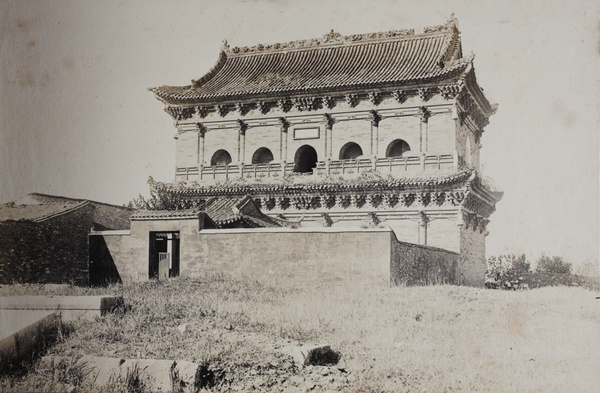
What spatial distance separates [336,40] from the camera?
28625mm

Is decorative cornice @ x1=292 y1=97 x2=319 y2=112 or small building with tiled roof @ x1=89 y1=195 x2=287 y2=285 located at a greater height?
decorative cornice @ x1=292 y1=97 x2=319 y2=112

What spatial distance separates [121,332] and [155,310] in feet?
5.33

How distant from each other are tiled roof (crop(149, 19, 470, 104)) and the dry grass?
11.7m

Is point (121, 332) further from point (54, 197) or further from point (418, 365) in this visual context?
point (54, 197)

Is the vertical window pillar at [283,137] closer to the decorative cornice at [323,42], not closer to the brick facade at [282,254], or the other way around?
the decorative cornice at [323,42]

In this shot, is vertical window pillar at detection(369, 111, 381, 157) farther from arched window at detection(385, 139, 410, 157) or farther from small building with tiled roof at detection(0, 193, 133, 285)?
small building with tiled roof at detection(0, 193, 133, 285)

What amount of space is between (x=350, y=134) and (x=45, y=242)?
1188 cm

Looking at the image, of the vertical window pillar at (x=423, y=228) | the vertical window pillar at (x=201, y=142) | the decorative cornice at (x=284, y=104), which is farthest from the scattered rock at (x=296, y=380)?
the vertical window pillar at (x=201, y=142)

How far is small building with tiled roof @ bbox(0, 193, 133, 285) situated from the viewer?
18703mm

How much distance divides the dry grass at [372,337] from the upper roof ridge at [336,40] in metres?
14.2

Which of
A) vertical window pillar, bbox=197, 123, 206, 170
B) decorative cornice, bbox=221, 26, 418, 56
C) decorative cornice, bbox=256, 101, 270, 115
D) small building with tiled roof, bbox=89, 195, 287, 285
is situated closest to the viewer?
small building with tiled roof, bbox=89, 195, 287, 285

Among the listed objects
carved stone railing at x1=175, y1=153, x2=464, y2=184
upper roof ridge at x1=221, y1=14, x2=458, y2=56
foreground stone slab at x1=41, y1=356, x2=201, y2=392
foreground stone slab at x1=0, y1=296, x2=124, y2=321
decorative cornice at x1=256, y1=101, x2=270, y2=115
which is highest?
upper roof ridge at x1=221, y1=14, x2=458, y2=56

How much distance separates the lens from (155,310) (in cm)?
1273

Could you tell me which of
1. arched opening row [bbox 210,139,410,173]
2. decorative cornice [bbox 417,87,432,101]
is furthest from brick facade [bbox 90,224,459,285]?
decorative cornice [bbox 417,87,432,101]
